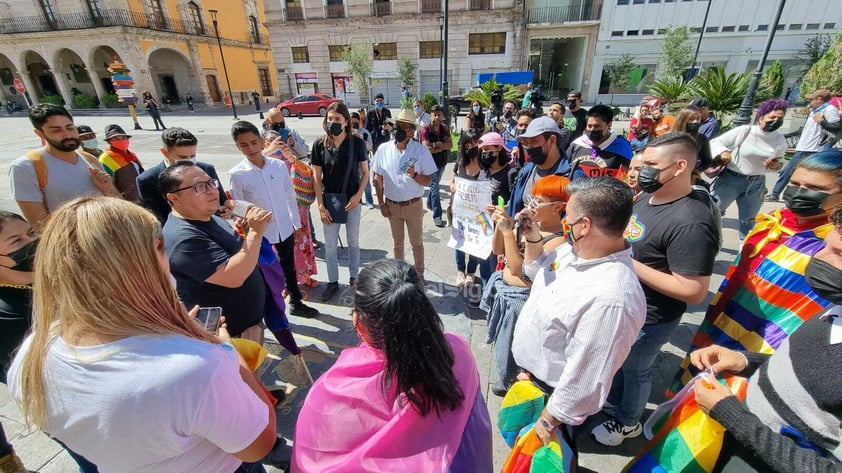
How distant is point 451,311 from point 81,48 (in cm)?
3815

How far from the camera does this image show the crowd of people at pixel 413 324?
98 cm

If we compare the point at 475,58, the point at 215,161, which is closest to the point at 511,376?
the point at 215,161

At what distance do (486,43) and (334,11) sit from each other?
42.7 feet

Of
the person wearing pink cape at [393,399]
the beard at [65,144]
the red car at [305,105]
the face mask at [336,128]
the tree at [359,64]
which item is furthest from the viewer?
the tree at [359,64]

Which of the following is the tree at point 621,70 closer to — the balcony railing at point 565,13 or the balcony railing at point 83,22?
the balcony railing at point 565,13

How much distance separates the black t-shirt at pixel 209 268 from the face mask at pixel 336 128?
5.49 feet

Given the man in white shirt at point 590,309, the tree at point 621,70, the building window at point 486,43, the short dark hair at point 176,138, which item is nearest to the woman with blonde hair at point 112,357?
the man in white shirt at point 590,309

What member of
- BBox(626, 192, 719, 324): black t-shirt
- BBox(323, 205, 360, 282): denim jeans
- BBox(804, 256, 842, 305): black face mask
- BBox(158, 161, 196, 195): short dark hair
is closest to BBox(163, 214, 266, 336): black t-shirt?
BBox(158, 161, 196, 195): short dark hair

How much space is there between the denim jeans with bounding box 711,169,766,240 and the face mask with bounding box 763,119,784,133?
545mm

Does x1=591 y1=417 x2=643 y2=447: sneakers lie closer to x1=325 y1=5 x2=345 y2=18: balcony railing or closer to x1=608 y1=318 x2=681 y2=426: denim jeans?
x1=608 y1=318 x2=681 y2=426: denim jeans

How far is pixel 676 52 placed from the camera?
22.8 meters

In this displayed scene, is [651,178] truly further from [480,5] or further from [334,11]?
[334,11]

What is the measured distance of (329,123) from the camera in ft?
11.7

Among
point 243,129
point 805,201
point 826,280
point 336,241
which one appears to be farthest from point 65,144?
point 805,201
